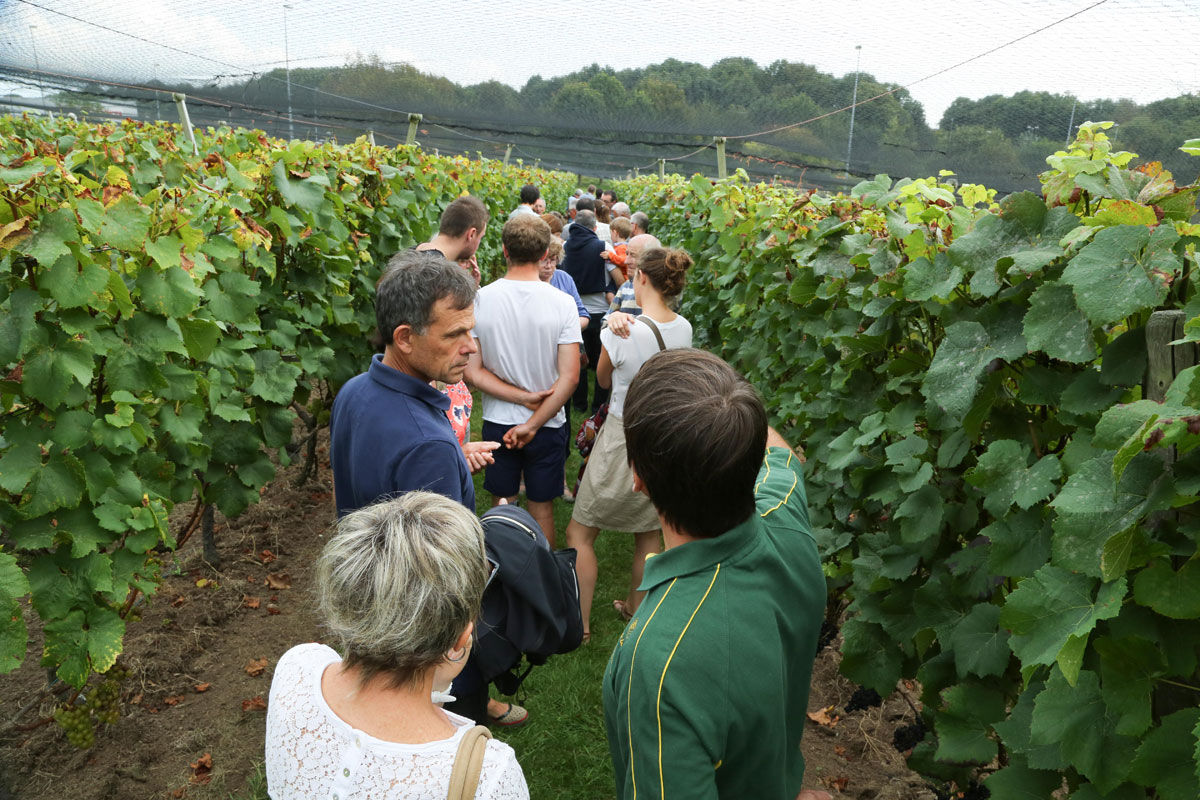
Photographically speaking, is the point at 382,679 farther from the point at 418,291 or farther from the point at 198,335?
the point at 198,335

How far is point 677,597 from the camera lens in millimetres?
1367

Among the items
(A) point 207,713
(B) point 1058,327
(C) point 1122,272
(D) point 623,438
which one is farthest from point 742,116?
(C) point 1122,272

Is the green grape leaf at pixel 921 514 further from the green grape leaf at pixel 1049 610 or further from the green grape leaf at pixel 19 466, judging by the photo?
the green grape leaf at pixel 19 466

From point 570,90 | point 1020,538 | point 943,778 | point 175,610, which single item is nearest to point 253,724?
point 175,610

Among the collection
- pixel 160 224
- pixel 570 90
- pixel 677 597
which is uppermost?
pixel 570 90

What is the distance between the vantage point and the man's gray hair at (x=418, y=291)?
2.30 metres

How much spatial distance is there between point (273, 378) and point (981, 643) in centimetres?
341

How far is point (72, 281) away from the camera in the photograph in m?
2.15

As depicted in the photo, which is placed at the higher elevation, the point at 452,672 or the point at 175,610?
the point at 452,672

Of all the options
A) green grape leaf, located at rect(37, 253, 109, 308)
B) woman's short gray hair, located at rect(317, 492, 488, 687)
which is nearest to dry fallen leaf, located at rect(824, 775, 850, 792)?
woman's short gray hair, located at rect(317, 492, 488, 687)

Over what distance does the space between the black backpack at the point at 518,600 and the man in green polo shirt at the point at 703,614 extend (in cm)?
51

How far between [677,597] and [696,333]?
5878 millimetres

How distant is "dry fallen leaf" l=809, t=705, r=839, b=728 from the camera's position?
338 cm

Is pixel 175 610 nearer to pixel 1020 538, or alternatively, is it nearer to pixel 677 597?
pixel 677 597
